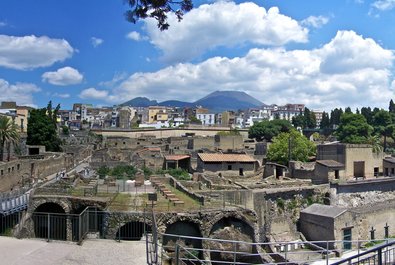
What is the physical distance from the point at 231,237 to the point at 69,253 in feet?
36.1

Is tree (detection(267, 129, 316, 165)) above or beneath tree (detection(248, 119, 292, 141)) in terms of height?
beneath

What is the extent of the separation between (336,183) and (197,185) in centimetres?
1337

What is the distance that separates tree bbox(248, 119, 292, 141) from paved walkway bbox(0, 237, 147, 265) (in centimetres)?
8636

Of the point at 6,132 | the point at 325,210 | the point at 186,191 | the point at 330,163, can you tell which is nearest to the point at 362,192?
the point at 330,163

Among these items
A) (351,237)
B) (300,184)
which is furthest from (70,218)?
(300,184)

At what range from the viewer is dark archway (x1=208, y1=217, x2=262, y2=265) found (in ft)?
76.5

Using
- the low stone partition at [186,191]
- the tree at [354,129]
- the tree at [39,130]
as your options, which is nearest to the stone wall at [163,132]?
the tree at [354,129]

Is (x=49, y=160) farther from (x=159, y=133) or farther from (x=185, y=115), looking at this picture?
(x=185, y=115)

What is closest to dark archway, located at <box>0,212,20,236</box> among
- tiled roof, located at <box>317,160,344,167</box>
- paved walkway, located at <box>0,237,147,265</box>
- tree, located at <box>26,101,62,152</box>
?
paved walkway, located at <box>0,237,147,265</box>

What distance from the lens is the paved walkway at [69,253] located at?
13352 mm

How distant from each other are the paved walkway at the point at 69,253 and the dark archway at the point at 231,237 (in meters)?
8.16

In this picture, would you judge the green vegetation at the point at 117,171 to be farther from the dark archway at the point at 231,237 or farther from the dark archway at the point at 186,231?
the dark archway at the point at 186,231

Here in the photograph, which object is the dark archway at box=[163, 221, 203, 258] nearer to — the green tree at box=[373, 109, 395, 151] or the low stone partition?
the low stone partition

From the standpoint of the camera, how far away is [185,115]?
187 meters
